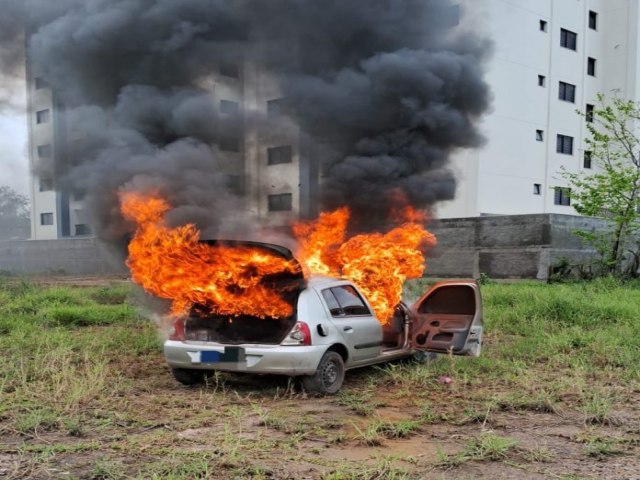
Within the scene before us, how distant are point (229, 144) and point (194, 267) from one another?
156 cm

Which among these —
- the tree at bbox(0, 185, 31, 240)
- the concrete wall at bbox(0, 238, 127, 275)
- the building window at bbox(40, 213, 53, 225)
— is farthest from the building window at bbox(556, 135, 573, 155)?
the tree at bbox(0, 185, 31, 240)

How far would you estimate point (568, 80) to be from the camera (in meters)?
29.8

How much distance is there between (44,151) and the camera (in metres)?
7.75

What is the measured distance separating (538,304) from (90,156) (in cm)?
811

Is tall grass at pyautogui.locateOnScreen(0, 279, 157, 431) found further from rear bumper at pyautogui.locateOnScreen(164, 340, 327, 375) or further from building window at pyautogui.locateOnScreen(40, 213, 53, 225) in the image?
building window at pyautogui.locateOnScreen(40, 213, 53, 225)

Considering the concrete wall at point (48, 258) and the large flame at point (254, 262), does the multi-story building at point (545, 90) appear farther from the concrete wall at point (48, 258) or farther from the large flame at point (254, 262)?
the large flame at point (254, 262)

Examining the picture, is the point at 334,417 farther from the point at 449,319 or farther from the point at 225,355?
the point at 449,319

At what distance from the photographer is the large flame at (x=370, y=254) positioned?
25.2ft

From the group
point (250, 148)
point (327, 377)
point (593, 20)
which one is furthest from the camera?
point (593, 20)

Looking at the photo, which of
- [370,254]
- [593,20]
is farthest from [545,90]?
[370,254]

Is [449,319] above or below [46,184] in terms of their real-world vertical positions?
below

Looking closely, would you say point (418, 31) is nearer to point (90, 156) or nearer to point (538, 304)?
point (90, 156)

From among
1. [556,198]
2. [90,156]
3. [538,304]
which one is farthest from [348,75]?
[556,198]

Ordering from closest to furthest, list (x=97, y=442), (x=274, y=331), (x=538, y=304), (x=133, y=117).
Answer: (x=97, y=442) → (x=274, y=331) → (x=133, y=117) → (x=538, y=304)
